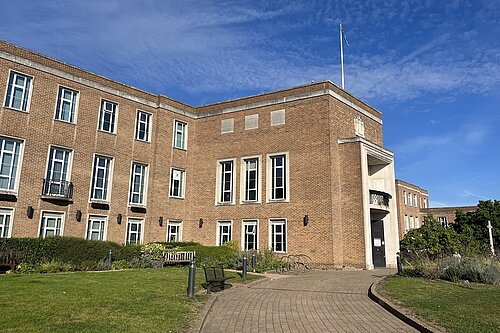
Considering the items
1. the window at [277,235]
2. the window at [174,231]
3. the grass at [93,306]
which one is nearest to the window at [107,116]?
the window at [174,231]

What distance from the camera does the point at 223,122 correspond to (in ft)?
89.8

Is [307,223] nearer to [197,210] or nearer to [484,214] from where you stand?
[197,210]

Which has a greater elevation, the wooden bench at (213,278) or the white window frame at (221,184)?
the white window frame at (221,184)

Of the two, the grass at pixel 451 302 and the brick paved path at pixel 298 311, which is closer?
the grass at pixel 451 302

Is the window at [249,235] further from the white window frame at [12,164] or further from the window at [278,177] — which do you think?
the white window frame at [12,164]

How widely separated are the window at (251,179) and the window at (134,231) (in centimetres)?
662

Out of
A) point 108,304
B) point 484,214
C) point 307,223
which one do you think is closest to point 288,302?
point 108,304

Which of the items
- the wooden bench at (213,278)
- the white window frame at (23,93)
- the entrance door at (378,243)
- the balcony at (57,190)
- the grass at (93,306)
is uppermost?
the white window frame at (23,93)

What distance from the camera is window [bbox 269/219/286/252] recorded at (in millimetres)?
23497

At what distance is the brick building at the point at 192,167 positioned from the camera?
20.1 metres

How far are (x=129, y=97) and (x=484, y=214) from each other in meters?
33.9

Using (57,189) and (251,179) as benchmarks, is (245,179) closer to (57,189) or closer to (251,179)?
(251,179)

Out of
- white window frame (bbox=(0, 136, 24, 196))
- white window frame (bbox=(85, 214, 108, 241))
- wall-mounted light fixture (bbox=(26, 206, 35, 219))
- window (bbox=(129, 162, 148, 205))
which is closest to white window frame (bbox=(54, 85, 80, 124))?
white window frame (bbox=(0, 136, 24, 196))

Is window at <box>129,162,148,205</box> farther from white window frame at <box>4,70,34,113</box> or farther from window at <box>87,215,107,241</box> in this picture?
white window frame at <box>4,70,34,113</box>
